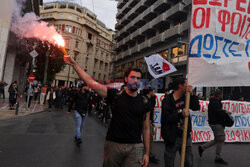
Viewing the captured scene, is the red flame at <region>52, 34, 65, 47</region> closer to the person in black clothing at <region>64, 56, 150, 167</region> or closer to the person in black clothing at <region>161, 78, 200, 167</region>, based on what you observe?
the person in black clothing at <region>64, 56, 150, 167</region>

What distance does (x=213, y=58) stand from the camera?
296cm

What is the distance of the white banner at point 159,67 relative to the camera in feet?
25.5

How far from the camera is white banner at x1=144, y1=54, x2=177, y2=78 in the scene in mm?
7766

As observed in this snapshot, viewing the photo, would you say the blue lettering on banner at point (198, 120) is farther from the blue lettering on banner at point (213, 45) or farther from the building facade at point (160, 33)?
the building facade at point (160, 33)

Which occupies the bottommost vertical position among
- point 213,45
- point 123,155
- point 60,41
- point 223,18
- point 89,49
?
point 123,155

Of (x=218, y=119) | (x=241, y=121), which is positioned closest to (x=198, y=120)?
(x=241, y=121)

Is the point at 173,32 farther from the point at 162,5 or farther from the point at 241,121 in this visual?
the point at 241,121

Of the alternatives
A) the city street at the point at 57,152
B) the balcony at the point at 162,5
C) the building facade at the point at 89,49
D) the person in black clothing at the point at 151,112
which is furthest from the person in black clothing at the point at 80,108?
the building facade at the point at 89,49

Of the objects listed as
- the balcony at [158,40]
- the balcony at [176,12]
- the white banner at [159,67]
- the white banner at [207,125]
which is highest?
the balcony at [176,12]

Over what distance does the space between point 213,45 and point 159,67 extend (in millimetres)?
4987

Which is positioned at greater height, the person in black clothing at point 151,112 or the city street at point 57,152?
the person in black clothing at point 151,112

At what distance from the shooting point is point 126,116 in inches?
88.7

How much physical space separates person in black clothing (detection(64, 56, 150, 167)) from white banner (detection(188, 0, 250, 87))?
1058 millimetres

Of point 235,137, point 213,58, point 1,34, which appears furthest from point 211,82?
point 1,34
